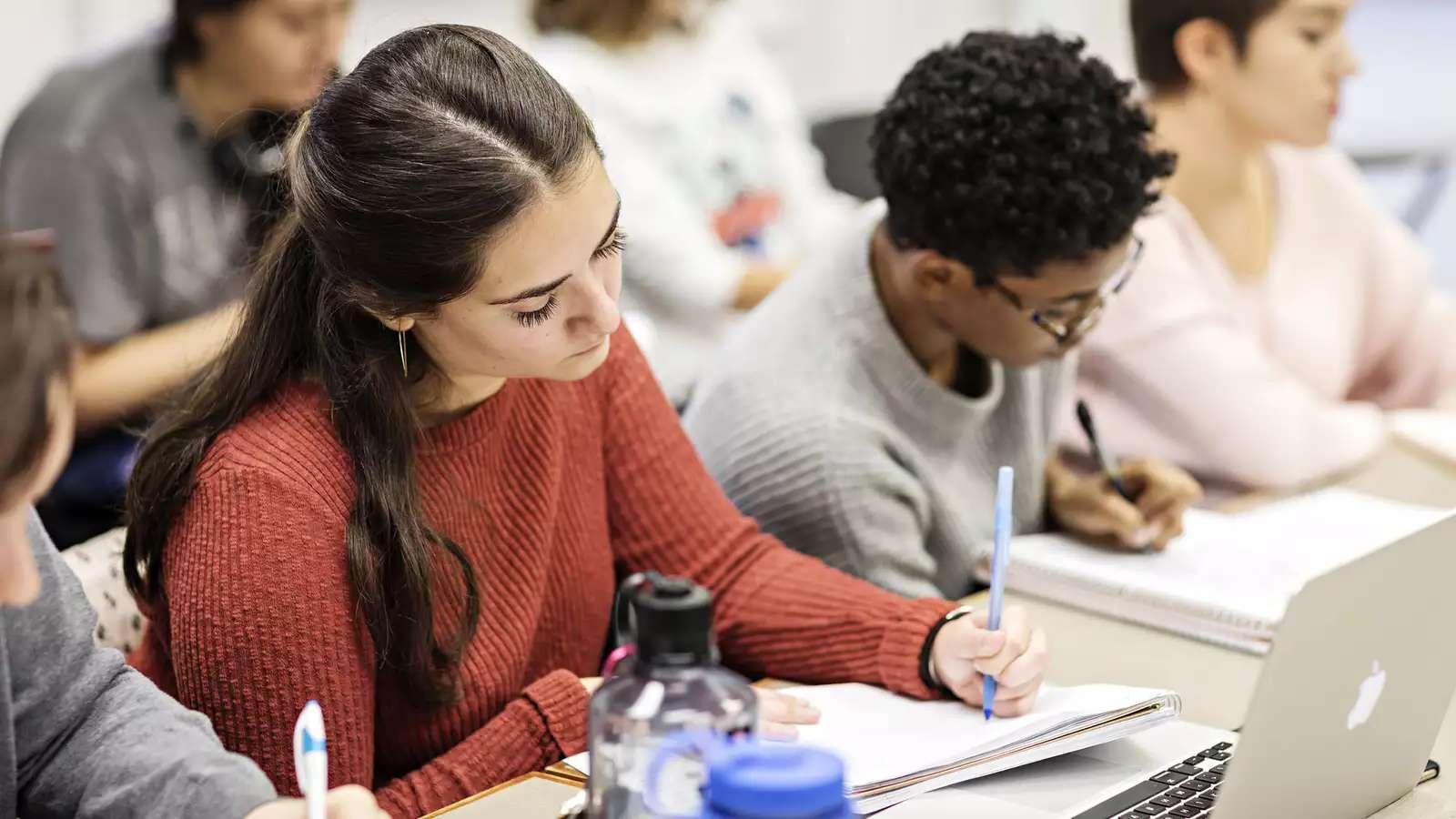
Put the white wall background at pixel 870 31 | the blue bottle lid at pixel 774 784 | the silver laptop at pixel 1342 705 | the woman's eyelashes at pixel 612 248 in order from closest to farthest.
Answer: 1. the blue bottle lid at pixel 774 784
2. the silver laptop at pixel 1342 705
3. the woman's eyelashes at pixel 612 248
4. the white wall background at pixel 870 31

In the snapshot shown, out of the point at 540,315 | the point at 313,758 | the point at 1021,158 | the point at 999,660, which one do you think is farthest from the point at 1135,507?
the point at 313,758

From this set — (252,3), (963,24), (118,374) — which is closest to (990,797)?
(118,374)

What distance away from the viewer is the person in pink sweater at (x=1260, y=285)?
1.95m

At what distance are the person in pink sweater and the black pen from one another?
0.75 ft

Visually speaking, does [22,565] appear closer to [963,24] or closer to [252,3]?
[252,3]

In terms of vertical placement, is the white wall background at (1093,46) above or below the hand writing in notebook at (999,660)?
below

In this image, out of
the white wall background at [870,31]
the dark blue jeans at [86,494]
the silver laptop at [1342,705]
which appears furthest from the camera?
the white wall background at [870,31]

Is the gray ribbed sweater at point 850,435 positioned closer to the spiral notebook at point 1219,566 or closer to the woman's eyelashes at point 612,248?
the spiral notebook at point 1219,566

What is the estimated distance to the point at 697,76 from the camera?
2705 mm

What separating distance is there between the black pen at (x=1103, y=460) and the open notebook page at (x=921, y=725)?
0.49 metres

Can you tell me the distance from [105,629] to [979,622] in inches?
26.1

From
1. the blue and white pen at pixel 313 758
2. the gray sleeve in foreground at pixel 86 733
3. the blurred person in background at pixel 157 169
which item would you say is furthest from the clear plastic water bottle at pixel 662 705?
the blurred person in background at pixel 157 169

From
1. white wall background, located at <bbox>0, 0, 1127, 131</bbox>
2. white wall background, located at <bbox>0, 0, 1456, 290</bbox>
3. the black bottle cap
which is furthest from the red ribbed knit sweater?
white wall background, located at <bbox>0, 0, 1456, 290</bbox>

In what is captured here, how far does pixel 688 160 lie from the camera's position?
2.66m
